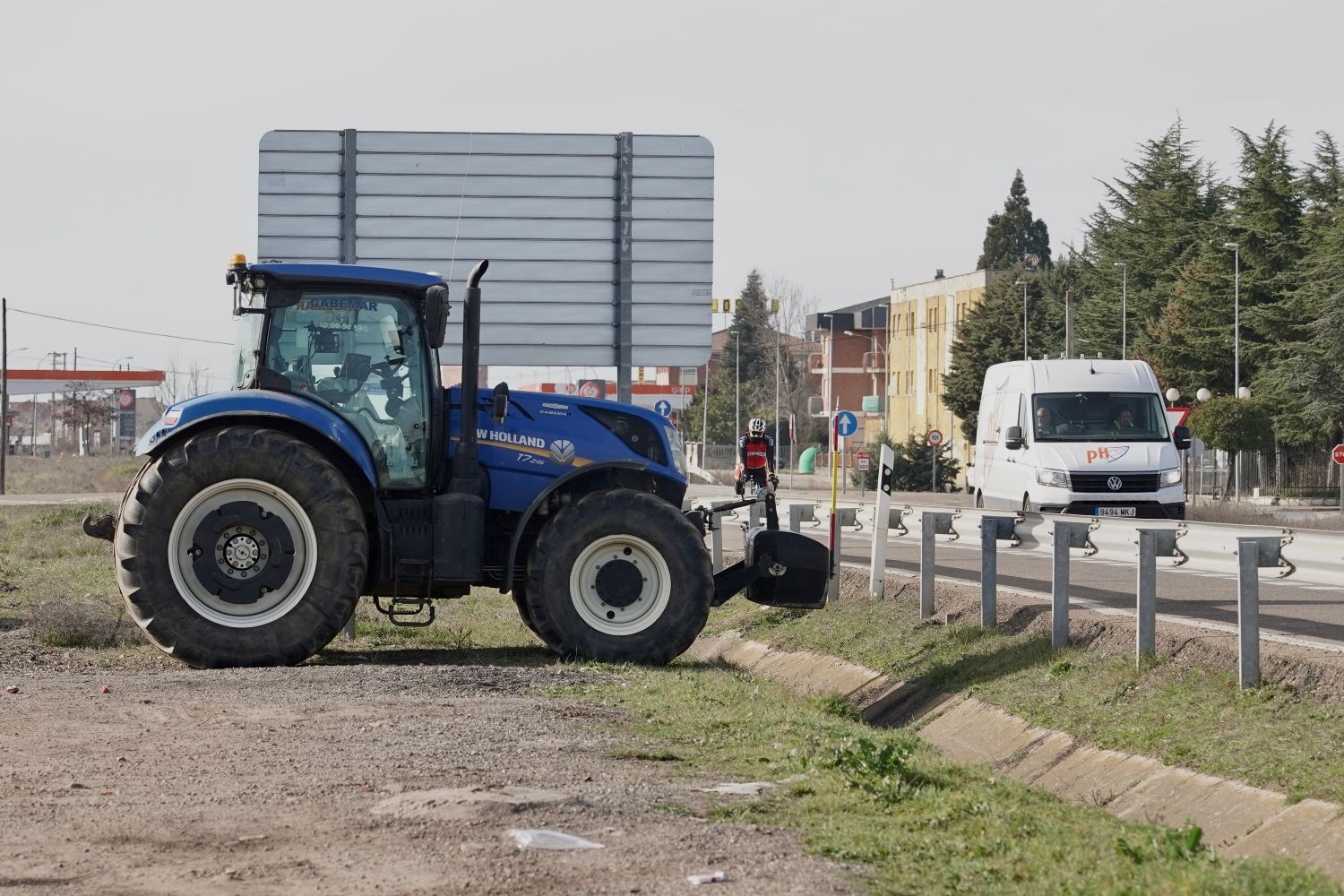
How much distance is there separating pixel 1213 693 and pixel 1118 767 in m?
0.94

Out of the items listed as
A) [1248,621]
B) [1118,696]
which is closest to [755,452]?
[1118,696]

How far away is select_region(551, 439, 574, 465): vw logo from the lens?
1297 centimetres

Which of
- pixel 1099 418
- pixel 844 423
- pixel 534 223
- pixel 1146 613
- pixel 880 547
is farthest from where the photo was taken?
pixel 1099 418

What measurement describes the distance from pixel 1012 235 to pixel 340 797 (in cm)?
12556

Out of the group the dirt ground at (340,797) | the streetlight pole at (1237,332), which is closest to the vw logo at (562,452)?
the dirt ground at (340,797)

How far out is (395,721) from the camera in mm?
9445

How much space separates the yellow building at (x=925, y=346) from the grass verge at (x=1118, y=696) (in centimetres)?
9879

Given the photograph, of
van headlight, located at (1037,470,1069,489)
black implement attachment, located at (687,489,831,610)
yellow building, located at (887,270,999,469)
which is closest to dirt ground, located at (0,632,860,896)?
black implement attachment, located at (687,489,831,610)

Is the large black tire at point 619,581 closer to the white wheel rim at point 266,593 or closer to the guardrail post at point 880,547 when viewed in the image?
the white wheel rim at point 266,593

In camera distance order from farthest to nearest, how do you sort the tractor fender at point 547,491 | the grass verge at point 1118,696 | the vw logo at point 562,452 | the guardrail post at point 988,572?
the guardrail post at point 988,572 < the vw logo at point 562,452 < the tractor fender at point 547,491 < the grass verge at point 1118,696

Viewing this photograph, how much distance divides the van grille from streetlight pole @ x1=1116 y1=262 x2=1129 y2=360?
5264 cm

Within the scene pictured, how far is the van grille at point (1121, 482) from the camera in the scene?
24.8m

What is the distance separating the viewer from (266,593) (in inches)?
483

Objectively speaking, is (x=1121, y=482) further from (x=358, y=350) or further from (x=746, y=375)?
(x=746, y=375)
